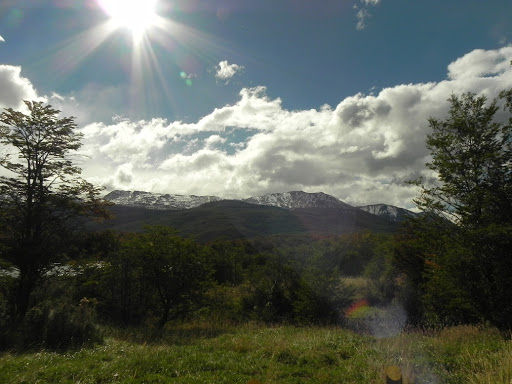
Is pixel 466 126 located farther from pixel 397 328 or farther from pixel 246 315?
pixel 246 315

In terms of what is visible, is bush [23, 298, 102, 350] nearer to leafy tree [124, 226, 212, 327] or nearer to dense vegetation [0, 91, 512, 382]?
dense vegetation [0, 91, 512, 382]

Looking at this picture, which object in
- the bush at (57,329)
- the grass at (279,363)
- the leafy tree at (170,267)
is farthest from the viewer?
the leafy tree at (170,267)

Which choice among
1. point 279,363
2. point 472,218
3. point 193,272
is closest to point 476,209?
point 472,218

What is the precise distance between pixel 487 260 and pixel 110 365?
13.7 meters

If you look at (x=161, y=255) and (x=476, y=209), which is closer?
(x=476, y=209)

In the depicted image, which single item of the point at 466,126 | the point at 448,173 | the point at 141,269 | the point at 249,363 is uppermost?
the point at 466,126

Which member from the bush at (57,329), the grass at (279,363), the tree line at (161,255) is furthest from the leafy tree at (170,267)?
the grass at (279,363)

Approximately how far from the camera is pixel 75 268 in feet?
48.4

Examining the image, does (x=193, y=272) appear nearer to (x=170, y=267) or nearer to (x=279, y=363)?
(x=170, y=267)

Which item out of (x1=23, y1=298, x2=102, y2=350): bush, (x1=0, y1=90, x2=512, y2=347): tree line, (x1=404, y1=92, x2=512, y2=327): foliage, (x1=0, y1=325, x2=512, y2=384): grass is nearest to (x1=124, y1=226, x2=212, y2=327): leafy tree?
(x1=0, y1=90, x2=512, y2=347): tree line

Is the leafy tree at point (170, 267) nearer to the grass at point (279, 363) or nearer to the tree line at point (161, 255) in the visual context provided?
the tree line at point (161, 255)

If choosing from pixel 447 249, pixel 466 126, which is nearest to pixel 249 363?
pixel 447 249

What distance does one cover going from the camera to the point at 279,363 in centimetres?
868

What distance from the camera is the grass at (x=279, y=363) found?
23.0 feet
